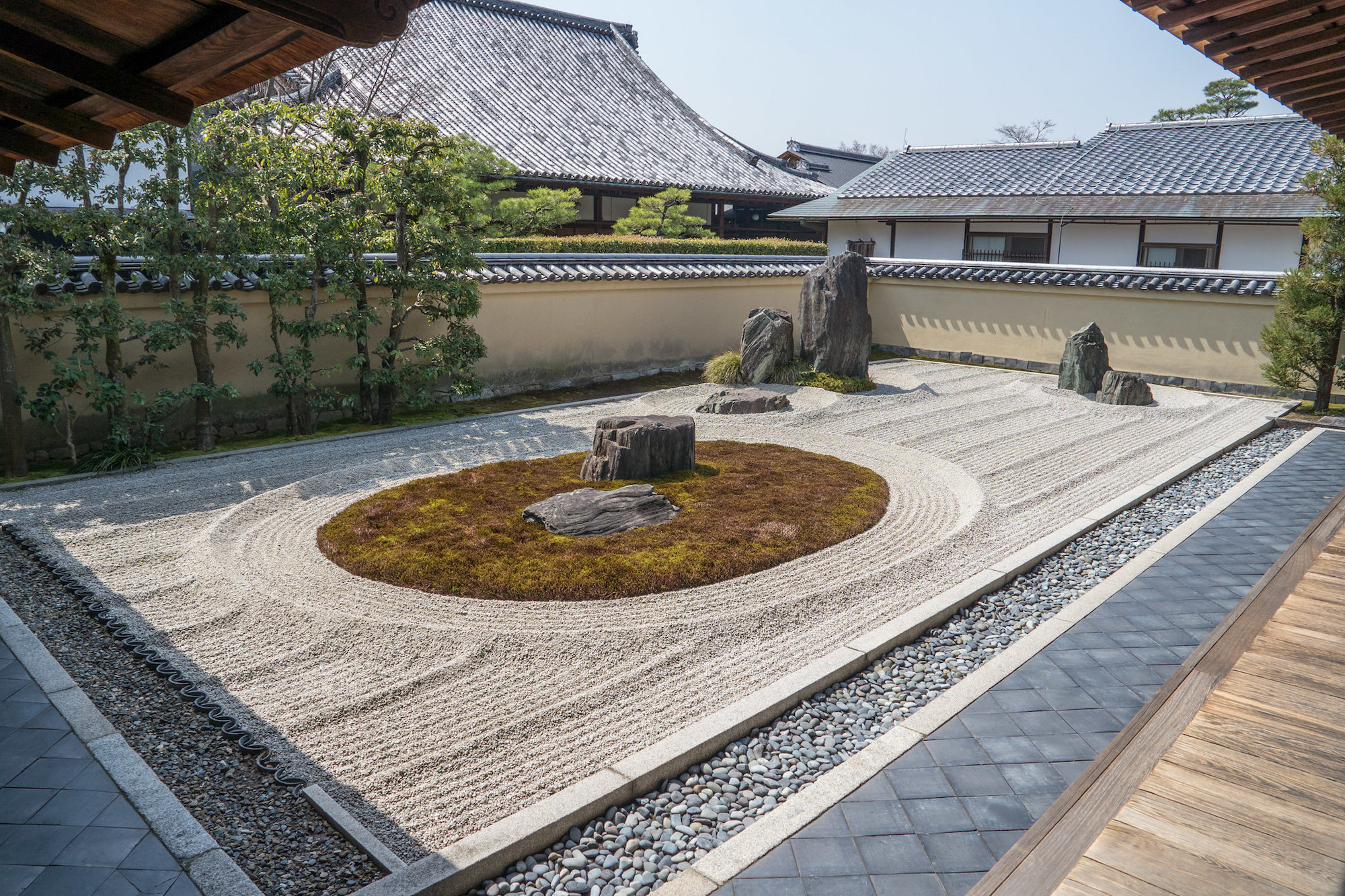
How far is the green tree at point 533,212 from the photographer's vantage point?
1622 centimetres

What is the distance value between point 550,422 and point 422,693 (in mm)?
6661

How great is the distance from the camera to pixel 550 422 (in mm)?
10625

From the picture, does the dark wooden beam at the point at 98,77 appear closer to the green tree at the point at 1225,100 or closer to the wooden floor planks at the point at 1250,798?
the wooden floor planks at the point at 1250,798

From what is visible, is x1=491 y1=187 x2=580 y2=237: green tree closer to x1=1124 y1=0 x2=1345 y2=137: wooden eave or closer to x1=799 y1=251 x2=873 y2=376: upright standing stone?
x1=799 y1=251 x2=873 y2=376: upright standing stone

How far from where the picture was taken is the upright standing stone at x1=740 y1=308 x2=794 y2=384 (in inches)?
507

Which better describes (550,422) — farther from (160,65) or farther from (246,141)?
(160,65)

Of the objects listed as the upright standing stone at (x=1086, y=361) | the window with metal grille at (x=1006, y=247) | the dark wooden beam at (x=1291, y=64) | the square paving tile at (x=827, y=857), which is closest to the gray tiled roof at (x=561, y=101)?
the window with metal grille at (x=1006, y=247)

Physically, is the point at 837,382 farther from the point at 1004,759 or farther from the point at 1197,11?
the point at 1197,11

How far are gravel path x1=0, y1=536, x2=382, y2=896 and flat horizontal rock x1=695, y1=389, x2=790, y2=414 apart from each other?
7613mm

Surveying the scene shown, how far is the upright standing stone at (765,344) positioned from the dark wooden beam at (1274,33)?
381 inches

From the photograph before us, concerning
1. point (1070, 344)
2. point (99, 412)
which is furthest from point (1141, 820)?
point (1070, 344)

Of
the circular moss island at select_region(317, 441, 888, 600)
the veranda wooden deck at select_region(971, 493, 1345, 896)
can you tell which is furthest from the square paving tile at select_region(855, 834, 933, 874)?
the circular moss island at select_region(317, 441, 888, 600)

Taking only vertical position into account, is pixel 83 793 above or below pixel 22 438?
below

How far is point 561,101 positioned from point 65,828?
2178 centimetres
